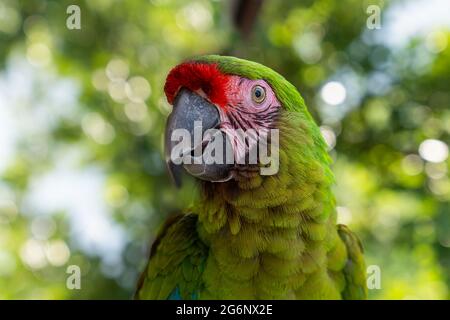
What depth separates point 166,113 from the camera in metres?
2.38

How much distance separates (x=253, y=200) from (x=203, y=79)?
36cm

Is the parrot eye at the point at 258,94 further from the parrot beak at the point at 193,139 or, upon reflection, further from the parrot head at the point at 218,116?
the parrot beak at the point at 193,139

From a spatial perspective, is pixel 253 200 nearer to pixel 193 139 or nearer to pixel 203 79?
pixel 193 139

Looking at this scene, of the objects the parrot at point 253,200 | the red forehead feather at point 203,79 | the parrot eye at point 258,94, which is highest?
the red forehead feather at point 203,79

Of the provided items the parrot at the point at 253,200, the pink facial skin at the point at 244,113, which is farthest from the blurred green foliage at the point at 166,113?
the pink facial skin at the point at 244,113

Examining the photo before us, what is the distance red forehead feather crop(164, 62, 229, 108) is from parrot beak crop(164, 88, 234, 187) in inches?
0.9

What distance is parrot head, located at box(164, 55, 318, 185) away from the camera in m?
1.27

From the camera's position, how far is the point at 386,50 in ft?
9.10

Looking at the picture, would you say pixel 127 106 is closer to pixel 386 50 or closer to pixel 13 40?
pixel 13 40

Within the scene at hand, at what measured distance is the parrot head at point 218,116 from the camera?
1271 millimetres

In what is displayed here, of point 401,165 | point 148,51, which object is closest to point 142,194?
point 148,51

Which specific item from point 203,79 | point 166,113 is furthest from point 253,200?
point 166,113

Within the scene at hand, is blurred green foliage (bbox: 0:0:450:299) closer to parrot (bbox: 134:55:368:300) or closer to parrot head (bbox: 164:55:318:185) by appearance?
parrot (bbox: 134:55:368:300)

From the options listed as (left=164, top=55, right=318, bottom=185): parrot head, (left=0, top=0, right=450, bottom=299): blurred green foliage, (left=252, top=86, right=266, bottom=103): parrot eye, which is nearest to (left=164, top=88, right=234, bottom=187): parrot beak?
(left=164, top=55, right=318, bottom=185): parrot head
